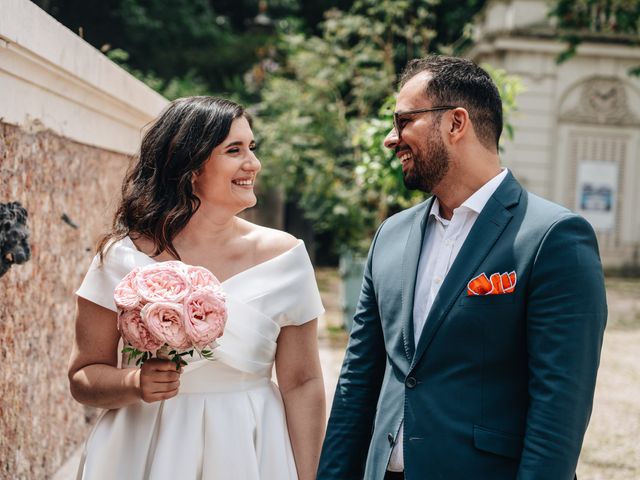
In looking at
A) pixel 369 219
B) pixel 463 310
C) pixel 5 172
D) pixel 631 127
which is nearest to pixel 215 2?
pixel 631 127

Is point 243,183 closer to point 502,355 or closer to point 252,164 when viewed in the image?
point 252,164

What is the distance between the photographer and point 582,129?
1781cm

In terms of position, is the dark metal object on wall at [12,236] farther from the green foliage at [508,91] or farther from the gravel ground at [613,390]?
the green foliage at [508,91]

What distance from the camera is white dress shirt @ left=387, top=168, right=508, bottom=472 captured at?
93.0 inches

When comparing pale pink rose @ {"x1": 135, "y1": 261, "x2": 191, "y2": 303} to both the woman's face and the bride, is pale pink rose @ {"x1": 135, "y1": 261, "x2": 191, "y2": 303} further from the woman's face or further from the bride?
the woman's face

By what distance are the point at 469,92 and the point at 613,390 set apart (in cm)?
624

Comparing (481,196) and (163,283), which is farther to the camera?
(481,196)

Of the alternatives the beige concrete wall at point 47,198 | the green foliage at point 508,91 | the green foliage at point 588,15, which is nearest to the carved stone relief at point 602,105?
the green foliage at point 588,15

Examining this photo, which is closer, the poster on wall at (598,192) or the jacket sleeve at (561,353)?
the jacket sleeve at (561,353)

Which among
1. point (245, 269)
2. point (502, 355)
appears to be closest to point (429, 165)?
point (502, 355)

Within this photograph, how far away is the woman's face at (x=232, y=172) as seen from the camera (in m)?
2.71

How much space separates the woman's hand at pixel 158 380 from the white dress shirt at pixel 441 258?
2.26 ft

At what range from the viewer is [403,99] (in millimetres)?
2457

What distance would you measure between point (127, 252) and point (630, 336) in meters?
9.47
